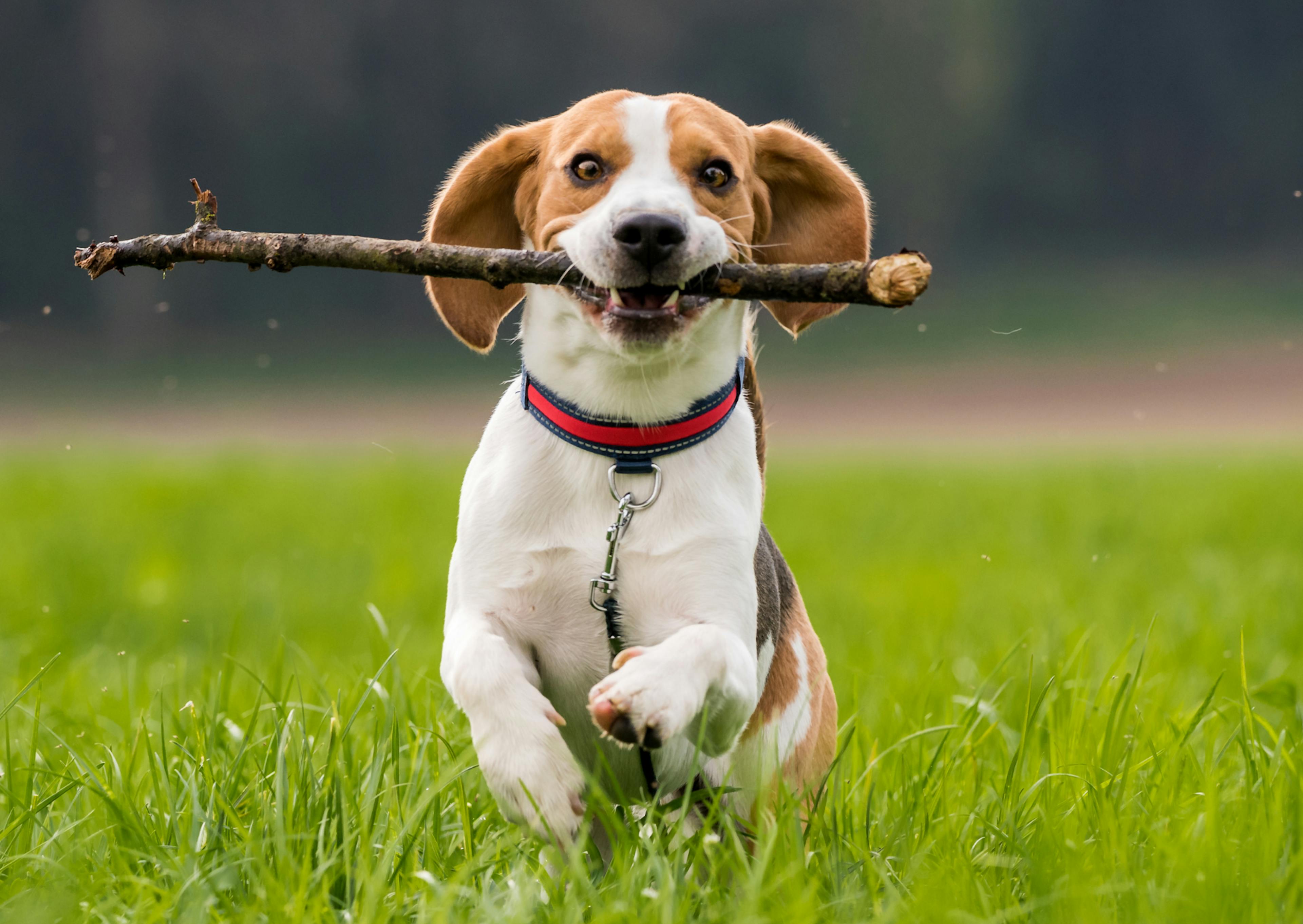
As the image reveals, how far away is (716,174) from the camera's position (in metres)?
3.46

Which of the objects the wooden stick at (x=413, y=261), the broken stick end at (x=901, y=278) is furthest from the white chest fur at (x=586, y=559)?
the broken stick end at (x=901, y=278)

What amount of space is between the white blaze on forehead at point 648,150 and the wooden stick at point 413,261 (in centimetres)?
29

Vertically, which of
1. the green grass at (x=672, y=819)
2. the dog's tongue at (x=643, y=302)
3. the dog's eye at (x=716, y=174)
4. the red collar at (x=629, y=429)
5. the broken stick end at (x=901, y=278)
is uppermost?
the dog's eye at (x=716, y=174)

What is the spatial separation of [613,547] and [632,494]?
5.7 inches

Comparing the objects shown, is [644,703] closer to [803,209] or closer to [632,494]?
[632,494]

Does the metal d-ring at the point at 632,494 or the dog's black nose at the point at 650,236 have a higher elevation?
the dog's black nose at the point at 650,236

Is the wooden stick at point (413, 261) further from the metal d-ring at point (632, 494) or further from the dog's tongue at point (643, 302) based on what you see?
the metal d-ring at point (632, 494)

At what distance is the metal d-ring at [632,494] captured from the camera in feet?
10.6

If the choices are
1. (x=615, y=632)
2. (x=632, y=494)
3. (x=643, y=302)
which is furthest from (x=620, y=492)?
(x=643, y=302)

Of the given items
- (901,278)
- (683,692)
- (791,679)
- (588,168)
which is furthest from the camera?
(791,679)

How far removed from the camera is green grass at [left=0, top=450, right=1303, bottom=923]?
2664mm

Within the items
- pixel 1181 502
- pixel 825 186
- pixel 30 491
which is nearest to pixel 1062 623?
pixel 825 186

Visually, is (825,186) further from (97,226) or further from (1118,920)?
(97,226)

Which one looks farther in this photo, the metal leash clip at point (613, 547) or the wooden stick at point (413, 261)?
the metal leash clip at point (613, 547)
